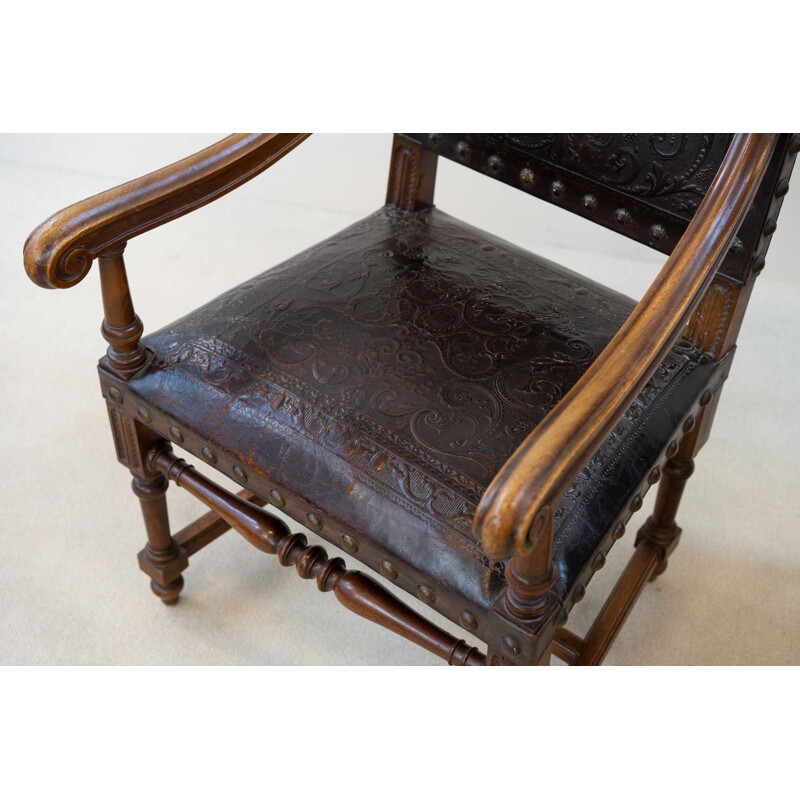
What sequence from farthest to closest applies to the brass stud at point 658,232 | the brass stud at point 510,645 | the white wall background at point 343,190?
the white wall background at point 343,190, the brass stud at point 658,232, the brass stud at point 510,645

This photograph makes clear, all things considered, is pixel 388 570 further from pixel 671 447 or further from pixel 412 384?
pixel 671 447

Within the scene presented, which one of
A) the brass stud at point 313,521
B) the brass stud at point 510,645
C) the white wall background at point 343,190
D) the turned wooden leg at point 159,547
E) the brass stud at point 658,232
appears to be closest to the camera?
the brass stud at point 510,645

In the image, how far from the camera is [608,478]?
3.28ft

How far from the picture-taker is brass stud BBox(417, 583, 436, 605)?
957mm

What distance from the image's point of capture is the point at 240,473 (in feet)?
3.55

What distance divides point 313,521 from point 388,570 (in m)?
0.11

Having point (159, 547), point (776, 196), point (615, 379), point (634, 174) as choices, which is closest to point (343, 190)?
point (159, 547)

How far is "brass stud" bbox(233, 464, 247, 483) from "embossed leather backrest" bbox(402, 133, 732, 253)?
1.64 feet

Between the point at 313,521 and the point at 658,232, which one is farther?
the point at 658,232

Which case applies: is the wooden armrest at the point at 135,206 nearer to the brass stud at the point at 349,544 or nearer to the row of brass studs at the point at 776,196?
the brass stud at the point at 349,544

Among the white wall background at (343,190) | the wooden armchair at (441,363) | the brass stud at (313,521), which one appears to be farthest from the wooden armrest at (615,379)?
the white wall background at (343,190)

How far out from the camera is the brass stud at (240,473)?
1.08 metres

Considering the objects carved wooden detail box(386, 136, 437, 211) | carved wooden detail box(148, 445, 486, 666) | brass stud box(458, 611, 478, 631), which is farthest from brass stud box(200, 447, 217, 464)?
carved wooden detail box(386, 136, 437, 211)

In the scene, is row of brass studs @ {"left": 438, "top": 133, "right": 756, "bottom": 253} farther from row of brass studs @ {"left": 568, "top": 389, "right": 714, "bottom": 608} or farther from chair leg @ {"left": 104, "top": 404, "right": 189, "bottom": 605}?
chair leg @ {"left": 104, "top": 404, "right": 189, "bottom": 605}
